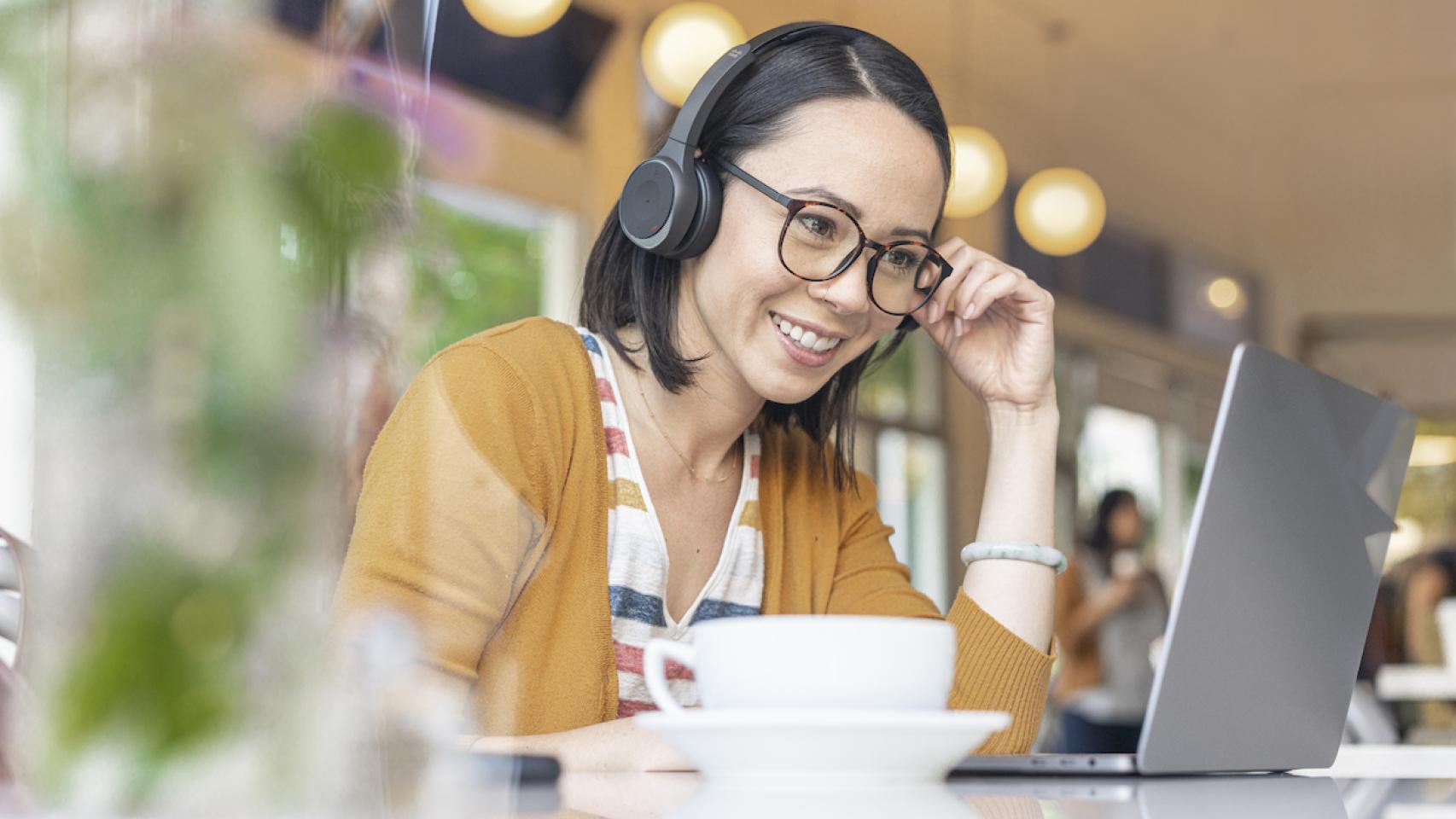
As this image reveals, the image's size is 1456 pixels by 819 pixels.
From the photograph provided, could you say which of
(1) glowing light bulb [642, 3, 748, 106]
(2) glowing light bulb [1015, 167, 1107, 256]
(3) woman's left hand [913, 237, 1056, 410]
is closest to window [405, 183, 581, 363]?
(3) woman's left hand [913, 237, 1056, 410]

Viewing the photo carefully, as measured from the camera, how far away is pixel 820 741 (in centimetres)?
56

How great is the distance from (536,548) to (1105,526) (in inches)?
220

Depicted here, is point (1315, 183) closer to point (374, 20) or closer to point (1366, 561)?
point (1366, 561)

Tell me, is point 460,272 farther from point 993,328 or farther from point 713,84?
point 993,328

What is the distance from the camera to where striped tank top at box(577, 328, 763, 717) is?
3.90ft

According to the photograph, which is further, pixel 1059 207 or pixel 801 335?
pixel 1059 207

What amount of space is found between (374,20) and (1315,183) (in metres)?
8.99

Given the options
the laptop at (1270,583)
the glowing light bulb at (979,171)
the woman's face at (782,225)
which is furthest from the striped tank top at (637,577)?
the glowing light bulb at (979,171)

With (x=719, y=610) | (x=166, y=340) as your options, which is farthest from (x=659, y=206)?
(x=166, y=340)

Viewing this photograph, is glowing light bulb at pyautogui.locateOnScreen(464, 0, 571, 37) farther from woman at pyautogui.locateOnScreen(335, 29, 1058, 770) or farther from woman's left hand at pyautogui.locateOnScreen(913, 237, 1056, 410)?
woman's left hand at pyautogui.locateOnScreen(913, 237, 1056, 410)

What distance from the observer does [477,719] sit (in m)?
0.46

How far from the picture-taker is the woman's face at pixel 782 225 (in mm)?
1196

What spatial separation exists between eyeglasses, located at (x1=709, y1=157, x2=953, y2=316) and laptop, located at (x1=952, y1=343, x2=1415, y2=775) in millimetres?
406

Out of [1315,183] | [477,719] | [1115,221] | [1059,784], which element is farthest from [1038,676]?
[1315,183]
